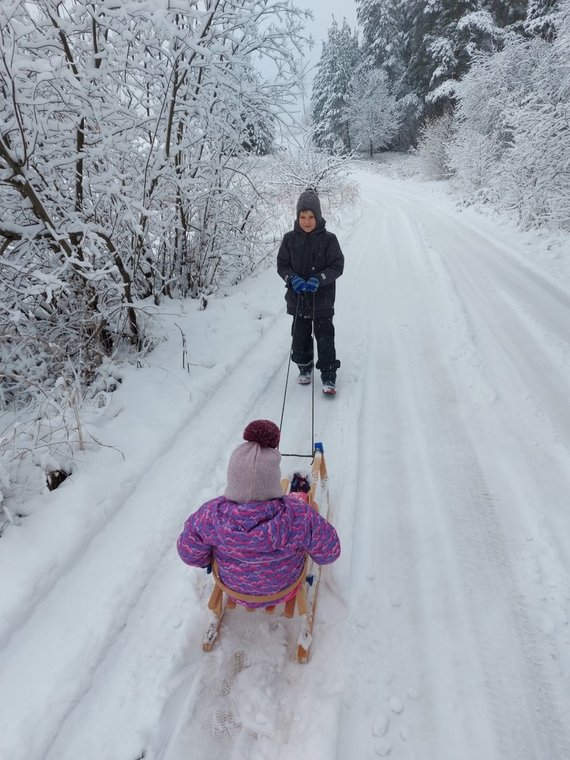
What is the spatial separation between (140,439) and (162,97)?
3.48 m

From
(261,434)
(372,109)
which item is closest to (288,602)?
(261,434)

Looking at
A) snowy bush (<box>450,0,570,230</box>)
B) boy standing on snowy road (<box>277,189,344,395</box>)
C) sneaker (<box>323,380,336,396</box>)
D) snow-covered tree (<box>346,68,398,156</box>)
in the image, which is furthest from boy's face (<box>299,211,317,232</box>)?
snow-covered tree (<box>346,68,398,156</box>)

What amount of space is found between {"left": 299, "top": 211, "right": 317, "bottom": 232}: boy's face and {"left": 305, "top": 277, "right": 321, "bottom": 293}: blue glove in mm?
450

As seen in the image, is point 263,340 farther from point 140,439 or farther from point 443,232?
point 443,232

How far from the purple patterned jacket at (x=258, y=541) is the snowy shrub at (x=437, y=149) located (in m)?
23.3

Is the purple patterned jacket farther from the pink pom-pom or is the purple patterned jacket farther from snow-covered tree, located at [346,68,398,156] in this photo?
snow-covered tree, located at [346,68,398,156]

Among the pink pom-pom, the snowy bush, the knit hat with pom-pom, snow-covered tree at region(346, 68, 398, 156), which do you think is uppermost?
snow-covered tree at region(346, 68, 398, 156)

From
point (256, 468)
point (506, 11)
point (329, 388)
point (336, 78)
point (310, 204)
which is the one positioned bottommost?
point (329, 388)

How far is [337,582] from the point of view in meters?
2.38

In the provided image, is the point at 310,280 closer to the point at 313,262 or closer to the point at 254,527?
the point at 313,262

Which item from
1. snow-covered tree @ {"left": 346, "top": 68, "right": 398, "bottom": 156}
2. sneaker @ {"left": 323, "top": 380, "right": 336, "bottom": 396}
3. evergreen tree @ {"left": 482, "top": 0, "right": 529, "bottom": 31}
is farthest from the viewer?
snow-covered tree @ {"left": 346, "top": 68, "right": 398, "bottom": 156}

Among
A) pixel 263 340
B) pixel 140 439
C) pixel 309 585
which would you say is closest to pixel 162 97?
pixel 263 340

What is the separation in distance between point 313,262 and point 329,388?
1.23 m

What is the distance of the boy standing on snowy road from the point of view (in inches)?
152
